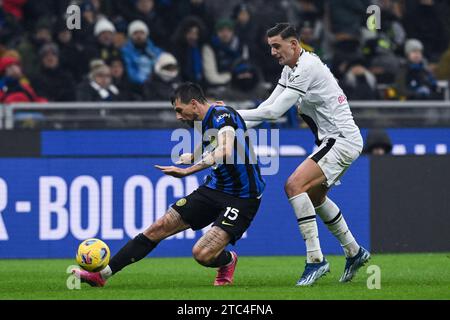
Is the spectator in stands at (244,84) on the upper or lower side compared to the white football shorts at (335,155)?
upper

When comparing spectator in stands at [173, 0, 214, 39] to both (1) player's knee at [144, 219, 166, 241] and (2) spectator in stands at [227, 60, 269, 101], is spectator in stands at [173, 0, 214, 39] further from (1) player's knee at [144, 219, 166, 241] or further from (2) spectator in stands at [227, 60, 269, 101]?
(1) player's knee at [144, 219, 166, 241]

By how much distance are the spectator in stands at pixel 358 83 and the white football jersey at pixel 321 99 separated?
7618 millimetres

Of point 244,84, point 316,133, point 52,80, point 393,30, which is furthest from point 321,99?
point 393,30

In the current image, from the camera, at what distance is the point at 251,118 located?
11.2m

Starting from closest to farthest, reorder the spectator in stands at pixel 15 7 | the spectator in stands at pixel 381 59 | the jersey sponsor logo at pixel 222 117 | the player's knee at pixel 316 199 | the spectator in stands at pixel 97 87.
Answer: the jersey sponsor logo at pixel 222 117 < the player's knee at pixel 316 199 < the spectator in stands at pixel 97 87 < the spectator in stands at pixel 15 7 < the spectator in stands at pixel 381 59

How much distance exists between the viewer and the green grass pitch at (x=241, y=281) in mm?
10062

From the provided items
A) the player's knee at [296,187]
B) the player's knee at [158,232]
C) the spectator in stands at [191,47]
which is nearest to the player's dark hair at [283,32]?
the player's knee at [296,187]

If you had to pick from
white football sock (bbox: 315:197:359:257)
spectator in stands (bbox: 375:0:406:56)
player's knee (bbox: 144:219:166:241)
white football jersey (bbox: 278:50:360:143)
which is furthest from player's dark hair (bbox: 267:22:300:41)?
spectator in stands (bbox: 375:0:406:56)

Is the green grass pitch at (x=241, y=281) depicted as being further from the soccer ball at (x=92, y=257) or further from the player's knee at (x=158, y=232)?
the player's knee at (x=158, y=232)

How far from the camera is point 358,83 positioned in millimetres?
19203

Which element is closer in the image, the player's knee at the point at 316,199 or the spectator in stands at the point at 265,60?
the player's knee at the point at 316,199

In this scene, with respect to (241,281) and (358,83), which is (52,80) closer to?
(358,83)

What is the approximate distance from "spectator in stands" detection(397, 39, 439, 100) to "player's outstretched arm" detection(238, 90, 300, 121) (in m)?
8.51
